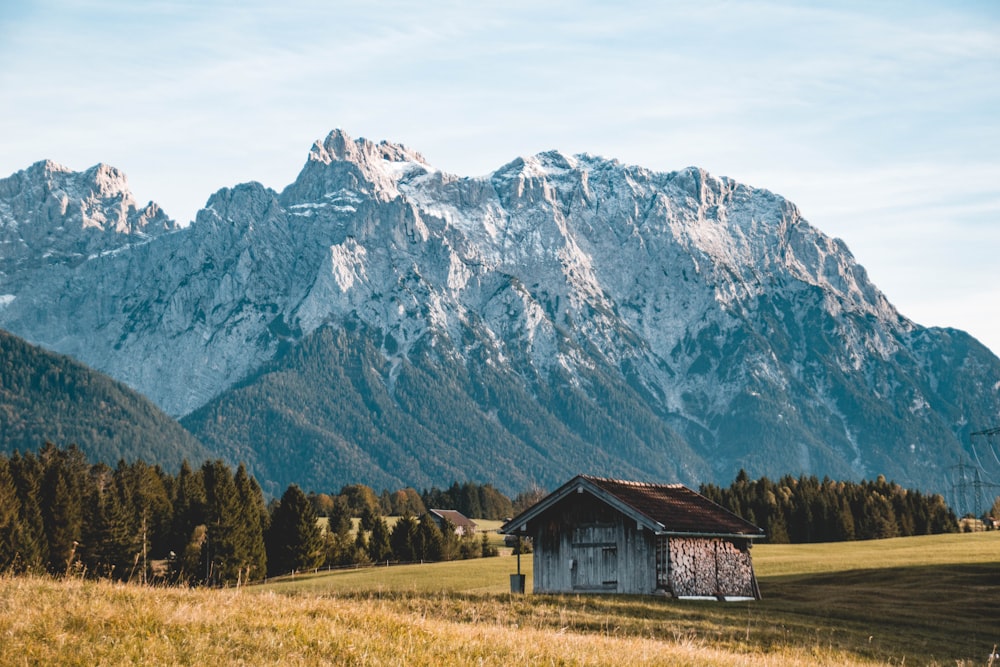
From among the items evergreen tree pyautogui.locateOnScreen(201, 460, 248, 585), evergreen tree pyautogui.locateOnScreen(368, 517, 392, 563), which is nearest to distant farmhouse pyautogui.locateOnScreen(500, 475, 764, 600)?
evergreen tree pyautogui.locateOnScreen(201, 460, 248, 585)

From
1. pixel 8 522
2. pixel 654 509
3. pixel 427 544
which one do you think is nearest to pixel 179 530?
pixel 427 544

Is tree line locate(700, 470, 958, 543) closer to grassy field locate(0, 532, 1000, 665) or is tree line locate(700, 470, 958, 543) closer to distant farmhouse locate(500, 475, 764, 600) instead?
grassy field locate(0, 532, 1000, 665)

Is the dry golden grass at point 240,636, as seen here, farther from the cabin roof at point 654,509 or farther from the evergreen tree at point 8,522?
the evergreen tree at point 8,522

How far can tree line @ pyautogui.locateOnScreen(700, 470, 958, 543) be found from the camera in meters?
124

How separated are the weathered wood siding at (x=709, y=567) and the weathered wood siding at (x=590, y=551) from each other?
3.91ft

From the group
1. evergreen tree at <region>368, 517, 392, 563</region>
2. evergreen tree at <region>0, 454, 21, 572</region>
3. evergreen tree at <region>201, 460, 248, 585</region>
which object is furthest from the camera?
evergreen tree at <region>368, 517, 392, 563</region>

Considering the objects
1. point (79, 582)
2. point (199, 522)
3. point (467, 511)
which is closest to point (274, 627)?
point (79, 582)

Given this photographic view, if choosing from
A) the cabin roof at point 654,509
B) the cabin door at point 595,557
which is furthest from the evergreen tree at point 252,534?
the cabin door at point 595,557

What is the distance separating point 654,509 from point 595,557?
3349 mm

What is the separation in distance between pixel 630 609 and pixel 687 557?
1262cm

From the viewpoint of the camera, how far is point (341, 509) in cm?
13888

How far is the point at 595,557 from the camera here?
1922 inches

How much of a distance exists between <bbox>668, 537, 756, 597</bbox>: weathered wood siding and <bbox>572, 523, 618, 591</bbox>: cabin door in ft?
8.47

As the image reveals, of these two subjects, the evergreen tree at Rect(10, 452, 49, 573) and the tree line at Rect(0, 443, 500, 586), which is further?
the tree line at Rect(0, 443, 500, 586)
